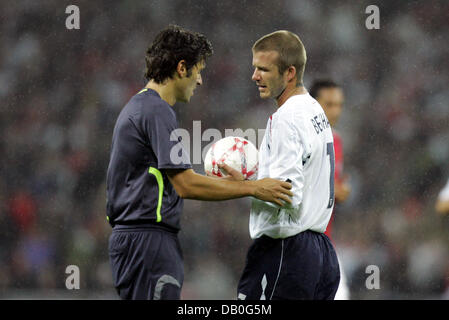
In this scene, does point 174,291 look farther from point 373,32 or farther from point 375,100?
point 373,32

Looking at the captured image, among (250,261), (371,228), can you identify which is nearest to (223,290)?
(371,228)

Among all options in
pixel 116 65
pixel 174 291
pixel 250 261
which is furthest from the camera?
pixel 116 65

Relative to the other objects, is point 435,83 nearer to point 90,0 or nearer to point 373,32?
point 373,32

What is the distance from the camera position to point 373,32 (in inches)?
340

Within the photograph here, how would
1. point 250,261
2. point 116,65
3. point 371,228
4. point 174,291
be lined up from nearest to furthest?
point 174,291 → point 250,261 → point 371,228 → point 116,65

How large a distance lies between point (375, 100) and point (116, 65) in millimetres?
3811

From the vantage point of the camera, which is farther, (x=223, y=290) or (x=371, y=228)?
(x=371, y=228)

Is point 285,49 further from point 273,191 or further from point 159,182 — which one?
point 159,182

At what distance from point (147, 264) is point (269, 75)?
4.08ft

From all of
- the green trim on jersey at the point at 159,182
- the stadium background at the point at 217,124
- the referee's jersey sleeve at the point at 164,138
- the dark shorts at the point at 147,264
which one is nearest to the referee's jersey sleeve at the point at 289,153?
the referee's jersey sleeve at the point at 164,138

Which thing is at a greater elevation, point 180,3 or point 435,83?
point 180,3

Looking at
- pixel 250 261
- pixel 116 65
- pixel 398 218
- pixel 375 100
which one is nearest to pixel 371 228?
pixel 398 218

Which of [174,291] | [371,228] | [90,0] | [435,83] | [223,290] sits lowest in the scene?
[223,290]

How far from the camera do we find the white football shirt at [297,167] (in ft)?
9.77
